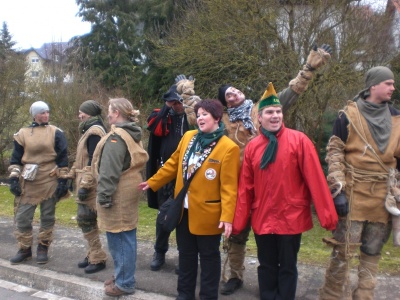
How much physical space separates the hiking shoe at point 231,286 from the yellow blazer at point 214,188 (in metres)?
0.83

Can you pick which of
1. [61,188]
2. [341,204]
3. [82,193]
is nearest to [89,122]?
[82,193]

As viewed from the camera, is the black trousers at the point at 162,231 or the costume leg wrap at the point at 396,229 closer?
the costume leg wrap at the point at 396,229

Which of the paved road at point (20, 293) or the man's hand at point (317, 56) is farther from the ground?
the man's hand at point (317, 56)

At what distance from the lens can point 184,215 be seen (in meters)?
4.05

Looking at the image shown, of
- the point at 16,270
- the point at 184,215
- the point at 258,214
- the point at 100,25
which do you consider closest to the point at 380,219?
the point at 258,214

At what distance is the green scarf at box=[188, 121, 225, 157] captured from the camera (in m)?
3.90

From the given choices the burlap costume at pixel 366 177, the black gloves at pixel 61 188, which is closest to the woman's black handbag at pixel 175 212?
the burlap costume at pixel 366 177

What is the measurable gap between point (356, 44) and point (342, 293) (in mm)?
8547

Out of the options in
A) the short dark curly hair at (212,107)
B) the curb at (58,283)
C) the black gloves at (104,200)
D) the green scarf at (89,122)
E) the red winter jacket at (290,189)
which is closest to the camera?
the red winter jacket at (290,189)

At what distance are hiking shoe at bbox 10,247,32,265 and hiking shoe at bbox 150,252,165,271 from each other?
1.63 m

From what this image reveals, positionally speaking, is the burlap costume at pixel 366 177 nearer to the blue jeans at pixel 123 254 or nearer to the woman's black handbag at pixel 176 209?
the woman's black handbag at pixel 176 209

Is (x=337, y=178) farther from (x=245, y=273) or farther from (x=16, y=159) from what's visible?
(x=16, y=159)

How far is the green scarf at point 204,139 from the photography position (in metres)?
3.90

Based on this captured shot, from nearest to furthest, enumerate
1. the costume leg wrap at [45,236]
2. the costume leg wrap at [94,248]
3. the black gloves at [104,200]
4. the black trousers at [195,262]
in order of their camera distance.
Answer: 1. the black trousers at [195,262]
2. the black gloves at [104,200]
3. the costume leg wrap at [94,248]
4. the costume leg wrap at [45,236]
